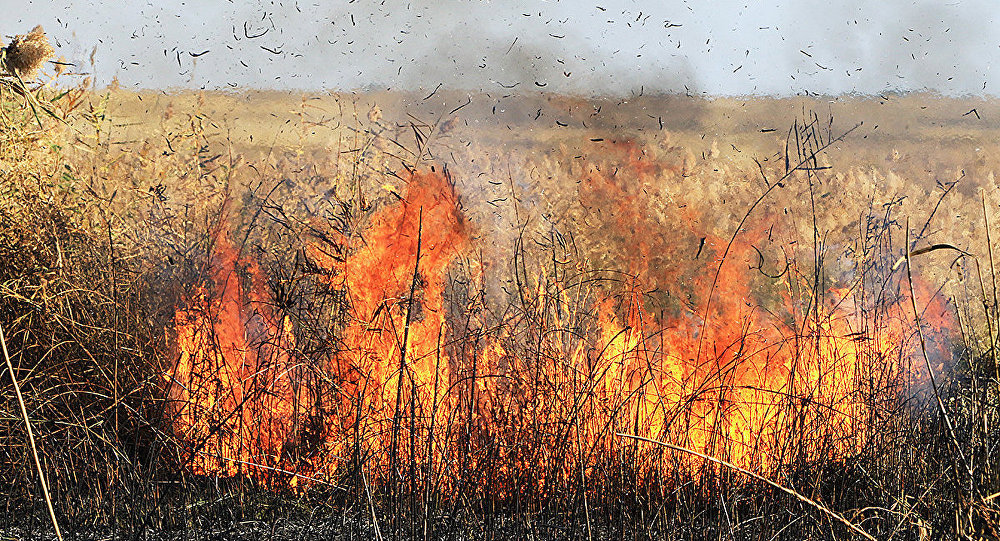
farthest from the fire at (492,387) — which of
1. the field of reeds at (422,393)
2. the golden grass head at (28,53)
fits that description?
the golden grass head at (28,53)

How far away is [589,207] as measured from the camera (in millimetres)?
12188

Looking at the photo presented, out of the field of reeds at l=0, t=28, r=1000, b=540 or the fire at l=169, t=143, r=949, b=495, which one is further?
the fire at l=169, t=143, r=949, b=495

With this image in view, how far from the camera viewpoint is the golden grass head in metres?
3.38

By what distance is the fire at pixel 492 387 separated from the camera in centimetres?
264

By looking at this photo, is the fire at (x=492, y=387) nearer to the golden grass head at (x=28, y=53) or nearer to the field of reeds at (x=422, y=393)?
the field of reeds at (x=422, y=393)

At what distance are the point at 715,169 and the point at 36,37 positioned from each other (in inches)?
577

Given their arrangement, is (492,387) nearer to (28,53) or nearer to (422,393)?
(422,393)

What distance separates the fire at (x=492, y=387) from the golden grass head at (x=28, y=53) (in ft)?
3.76

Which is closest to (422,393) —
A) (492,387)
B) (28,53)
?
(492,387)

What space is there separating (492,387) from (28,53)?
2.29 m

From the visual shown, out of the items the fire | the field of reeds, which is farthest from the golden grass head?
the fire

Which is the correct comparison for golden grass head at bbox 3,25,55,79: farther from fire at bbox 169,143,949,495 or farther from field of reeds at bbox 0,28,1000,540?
fire at bbox 169,143,949,495

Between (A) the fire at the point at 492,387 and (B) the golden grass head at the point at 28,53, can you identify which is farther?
(B) the golden grass head at the point at 28,53

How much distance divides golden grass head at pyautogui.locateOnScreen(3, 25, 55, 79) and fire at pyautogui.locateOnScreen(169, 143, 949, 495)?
1.15m
